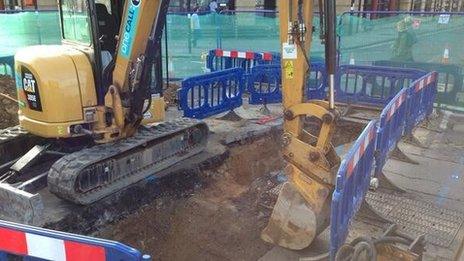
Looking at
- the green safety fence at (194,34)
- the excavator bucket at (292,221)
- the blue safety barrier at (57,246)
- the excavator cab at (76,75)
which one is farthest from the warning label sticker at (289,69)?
the green safety fence at (194,34)

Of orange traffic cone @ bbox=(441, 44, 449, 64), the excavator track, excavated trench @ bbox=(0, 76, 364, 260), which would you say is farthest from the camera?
orange traffic cone @ bbox=(441, 44, 449, 64)

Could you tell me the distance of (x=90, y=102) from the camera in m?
5.73

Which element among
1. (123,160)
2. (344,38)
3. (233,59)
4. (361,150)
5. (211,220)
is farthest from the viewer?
(233,59)

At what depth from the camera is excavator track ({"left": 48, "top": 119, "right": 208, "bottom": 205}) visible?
5.30 m

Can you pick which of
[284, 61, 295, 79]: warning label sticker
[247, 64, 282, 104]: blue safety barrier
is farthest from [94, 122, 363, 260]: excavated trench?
[247, 64, 282, 104]: blue safety barrier

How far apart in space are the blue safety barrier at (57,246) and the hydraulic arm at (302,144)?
8.13ft

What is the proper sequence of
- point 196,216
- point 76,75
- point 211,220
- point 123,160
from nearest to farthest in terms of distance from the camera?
point 76,75, point 211,220, point 196,216, point 123,160

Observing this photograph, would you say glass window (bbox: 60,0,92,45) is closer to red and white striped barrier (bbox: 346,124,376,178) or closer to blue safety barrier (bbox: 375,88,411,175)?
red and white striped barrier (bbox: 346,124,376,178)

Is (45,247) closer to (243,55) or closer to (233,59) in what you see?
(243,55)

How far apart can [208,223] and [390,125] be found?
2781 mm

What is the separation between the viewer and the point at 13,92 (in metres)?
9.59

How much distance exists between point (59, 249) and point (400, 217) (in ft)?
14.2

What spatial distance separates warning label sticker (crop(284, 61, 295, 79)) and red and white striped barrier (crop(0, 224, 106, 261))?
8.97 ft

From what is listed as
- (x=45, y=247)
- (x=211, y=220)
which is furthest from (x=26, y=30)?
(x=45, y=247)
